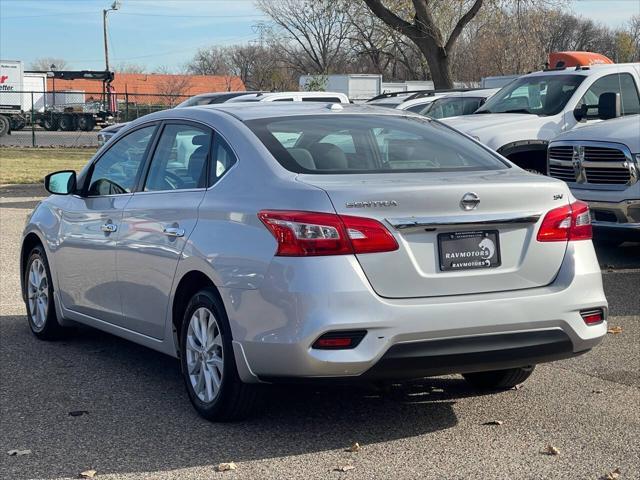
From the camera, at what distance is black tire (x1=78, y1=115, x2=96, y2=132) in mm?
51094

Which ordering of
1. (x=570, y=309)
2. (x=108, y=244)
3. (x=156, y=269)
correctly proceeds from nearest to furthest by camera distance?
(x=570, y=309) → (x=156, y=269) → (x=108, y=244)

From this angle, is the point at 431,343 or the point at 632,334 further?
the point at 632,334

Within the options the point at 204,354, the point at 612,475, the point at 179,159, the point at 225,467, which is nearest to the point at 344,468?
the point at 225,467

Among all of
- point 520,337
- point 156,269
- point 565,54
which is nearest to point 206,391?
point 156,269

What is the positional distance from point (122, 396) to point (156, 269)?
0.82 metres

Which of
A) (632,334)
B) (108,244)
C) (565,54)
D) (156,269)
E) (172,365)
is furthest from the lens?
(565,54)

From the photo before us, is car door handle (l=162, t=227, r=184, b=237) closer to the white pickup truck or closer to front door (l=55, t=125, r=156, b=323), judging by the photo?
front door (l=55, t=125, r=156, b=323)

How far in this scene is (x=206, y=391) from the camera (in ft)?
17.3

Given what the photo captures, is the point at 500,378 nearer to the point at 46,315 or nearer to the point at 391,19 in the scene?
the point at 46,315

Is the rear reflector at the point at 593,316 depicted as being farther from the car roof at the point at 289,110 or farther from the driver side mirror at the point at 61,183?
the driver side mirror at the point at 61,183

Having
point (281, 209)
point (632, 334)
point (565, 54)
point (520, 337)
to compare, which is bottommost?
point (632, 334)

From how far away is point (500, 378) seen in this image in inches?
230

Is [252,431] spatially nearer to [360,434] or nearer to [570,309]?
[360,434]

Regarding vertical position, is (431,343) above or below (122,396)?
above
